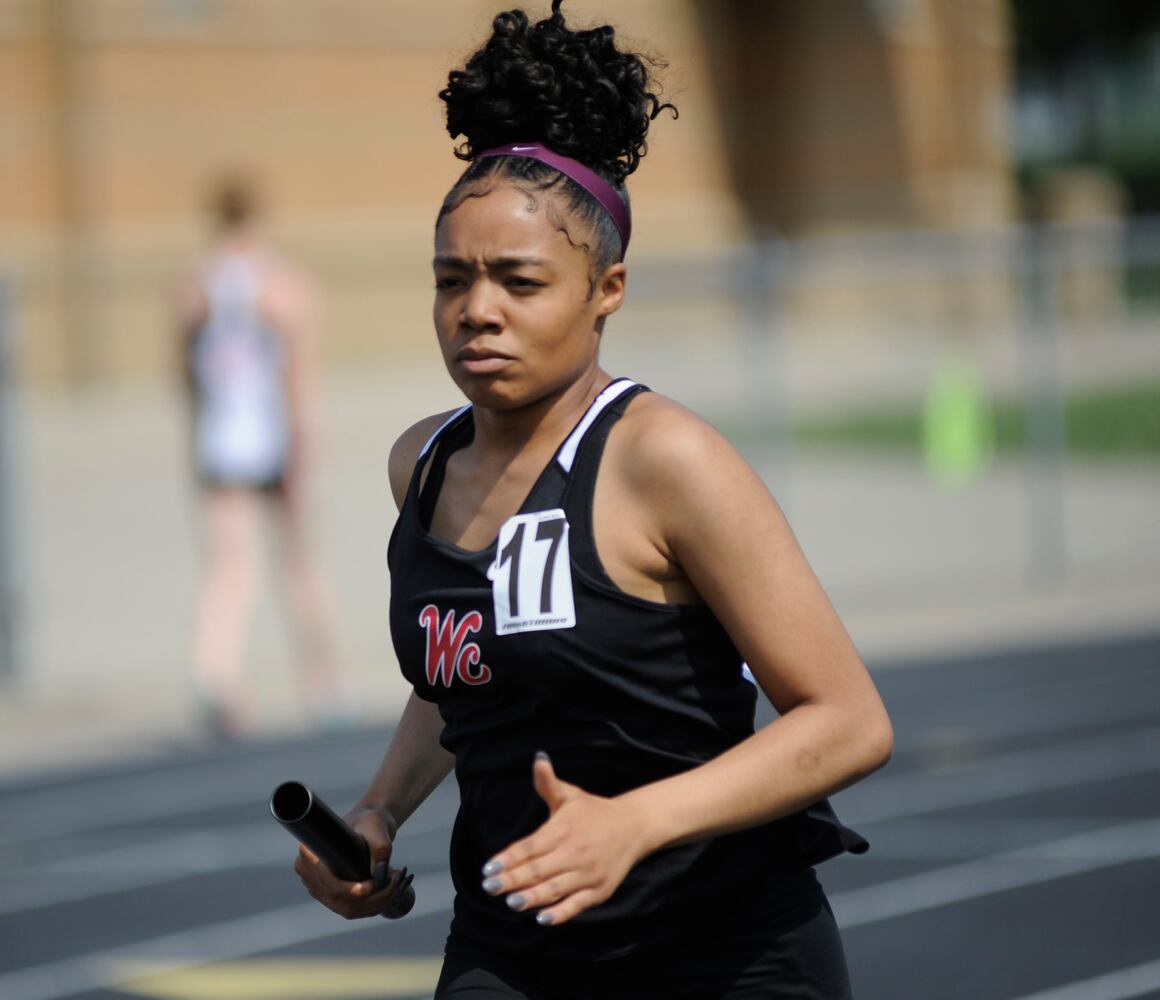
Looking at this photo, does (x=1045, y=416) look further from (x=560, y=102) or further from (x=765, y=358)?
(x=560, y=102)

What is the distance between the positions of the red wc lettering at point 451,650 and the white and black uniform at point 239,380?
601 centimetres

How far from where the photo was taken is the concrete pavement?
9.62 metres

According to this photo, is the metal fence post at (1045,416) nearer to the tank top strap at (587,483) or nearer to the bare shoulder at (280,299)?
the bare shoulder at (280,299)

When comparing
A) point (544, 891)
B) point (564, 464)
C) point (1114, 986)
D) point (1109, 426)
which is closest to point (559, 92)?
point (564, 464)

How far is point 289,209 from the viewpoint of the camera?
2628 cm

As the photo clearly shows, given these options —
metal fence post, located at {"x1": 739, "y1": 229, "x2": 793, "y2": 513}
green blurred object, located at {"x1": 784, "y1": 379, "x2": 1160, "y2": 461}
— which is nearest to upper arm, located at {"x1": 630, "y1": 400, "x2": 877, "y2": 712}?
metal fence post, located at {"x1": 739, "y1": 229, "x2": 793, "y2": 513}

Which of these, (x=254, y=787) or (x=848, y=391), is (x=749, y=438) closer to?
(x=254, y=787)

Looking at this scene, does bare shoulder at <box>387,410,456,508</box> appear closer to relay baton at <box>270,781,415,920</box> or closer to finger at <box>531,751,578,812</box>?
relay baton at <box>270,781,415,920</box>

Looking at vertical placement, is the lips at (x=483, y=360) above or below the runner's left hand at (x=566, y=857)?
above

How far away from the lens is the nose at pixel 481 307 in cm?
246

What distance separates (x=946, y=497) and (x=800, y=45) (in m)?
19.2

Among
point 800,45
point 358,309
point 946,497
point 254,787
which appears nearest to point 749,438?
point 946,497

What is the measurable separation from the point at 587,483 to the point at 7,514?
7.69m

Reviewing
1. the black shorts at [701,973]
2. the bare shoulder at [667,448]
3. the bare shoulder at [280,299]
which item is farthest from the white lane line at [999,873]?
the bare shoulder at [280,299]
